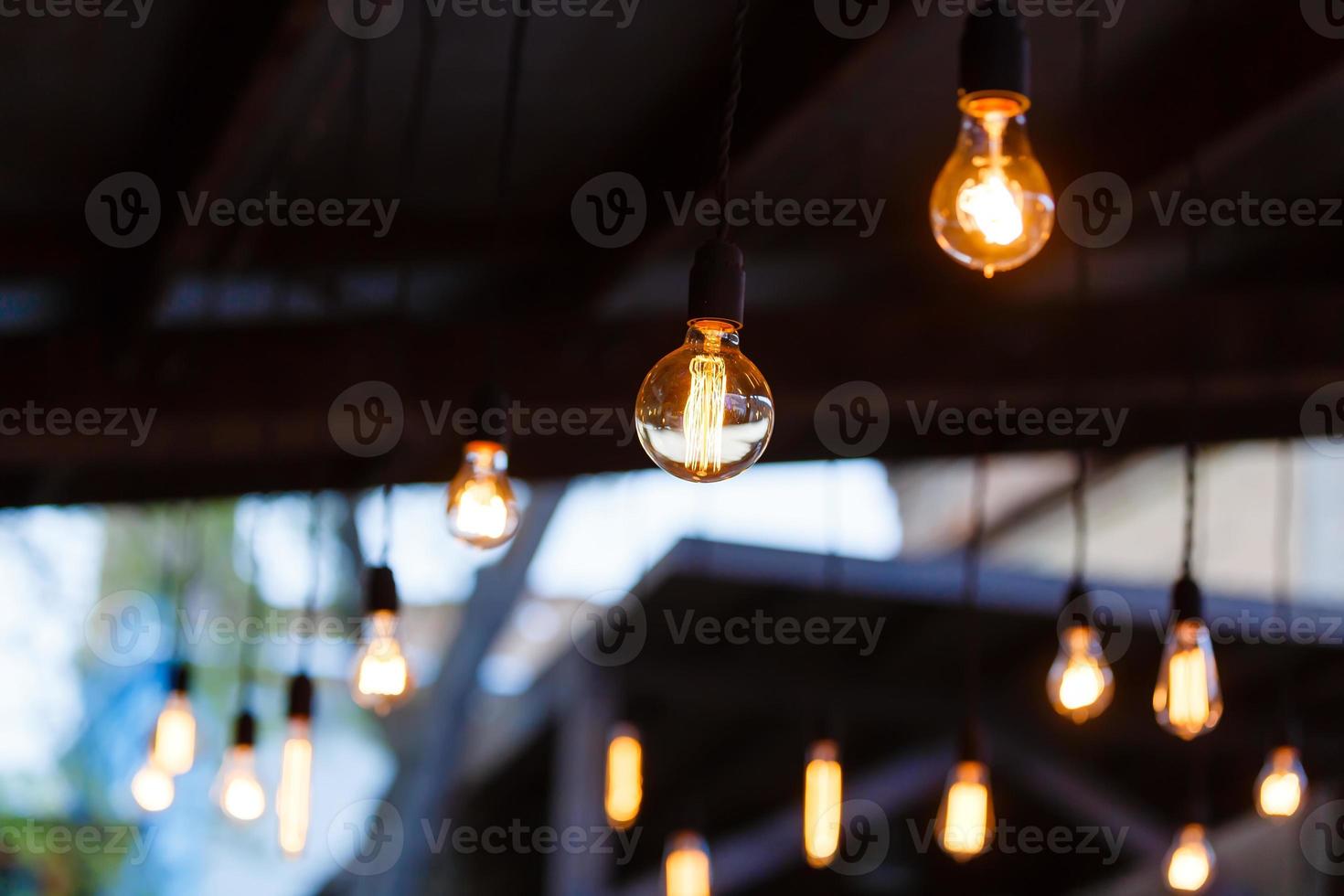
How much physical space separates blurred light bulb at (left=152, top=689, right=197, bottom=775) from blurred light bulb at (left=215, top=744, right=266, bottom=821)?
0.39 feet

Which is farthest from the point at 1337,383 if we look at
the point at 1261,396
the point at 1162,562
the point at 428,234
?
the point at 1162,562

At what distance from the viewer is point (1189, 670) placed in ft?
9.19

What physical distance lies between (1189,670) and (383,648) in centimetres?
160

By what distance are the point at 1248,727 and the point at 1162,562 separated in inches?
164

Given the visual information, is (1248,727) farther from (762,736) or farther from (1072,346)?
(1072,346)

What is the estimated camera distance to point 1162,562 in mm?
11180

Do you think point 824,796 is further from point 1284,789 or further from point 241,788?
point 241,788

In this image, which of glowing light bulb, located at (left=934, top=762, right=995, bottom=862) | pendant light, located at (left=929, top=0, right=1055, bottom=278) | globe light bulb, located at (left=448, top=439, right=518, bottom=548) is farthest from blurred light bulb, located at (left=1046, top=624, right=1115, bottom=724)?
pendant light, located at (left=929, top=0, right=1055, bottom=278)

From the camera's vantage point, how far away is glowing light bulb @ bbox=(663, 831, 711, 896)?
5988mm

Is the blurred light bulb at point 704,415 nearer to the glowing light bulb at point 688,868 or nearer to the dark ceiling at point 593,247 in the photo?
the dark ceiling at point 593,247

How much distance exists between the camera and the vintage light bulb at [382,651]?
314 centimetres

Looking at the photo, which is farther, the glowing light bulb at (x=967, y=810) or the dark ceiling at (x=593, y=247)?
the glowing light bulb at (x=967, y=810)

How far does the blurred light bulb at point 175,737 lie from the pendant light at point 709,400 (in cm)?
306

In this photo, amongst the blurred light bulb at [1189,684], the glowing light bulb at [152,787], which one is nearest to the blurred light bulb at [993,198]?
the blurred light bulb at [1189,684]
